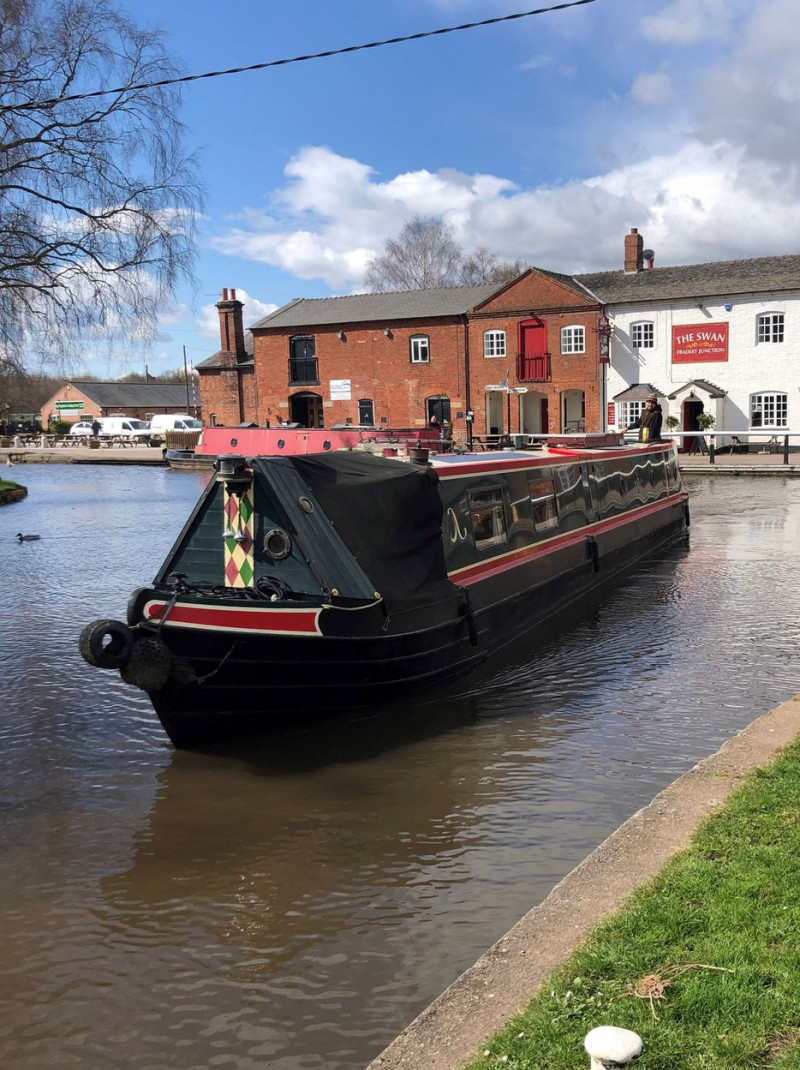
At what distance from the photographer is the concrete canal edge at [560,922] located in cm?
290

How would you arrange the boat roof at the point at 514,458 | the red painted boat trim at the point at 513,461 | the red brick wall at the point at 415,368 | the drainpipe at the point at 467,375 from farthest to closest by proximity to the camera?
1. the drainpipe at the point at 467,375
2. the red brick wall at the point at 415,368
3. the boat roof at the point at 514,458
4. the red painted boat trim at the point at 513,461

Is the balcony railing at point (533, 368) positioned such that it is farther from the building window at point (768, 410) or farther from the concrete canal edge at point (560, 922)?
the concrete canal edge at point (560, 922)

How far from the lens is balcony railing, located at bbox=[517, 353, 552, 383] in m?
34.9

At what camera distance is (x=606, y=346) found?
3362 cm

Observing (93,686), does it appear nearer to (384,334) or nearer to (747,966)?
(747,966)

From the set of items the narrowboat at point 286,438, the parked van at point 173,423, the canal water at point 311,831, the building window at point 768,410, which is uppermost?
the parked van at point 173,423

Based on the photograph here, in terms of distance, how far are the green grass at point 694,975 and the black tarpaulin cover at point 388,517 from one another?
3230 mm

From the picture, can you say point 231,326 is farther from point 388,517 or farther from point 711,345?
point 388,517

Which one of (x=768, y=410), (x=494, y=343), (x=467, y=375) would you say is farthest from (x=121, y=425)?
(x=768, y=410)

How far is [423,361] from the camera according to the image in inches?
1484

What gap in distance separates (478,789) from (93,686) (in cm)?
395

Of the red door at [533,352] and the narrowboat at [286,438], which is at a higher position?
the red door at [533,352]

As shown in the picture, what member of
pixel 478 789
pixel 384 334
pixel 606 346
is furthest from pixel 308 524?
pixel 384 334

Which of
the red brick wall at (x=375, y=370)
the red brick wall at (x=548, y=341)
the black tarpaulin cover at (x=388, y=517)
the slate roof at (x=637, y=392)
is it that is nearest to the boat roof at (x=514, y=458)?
the black tarpaulin cover at (x=388, y=517)
